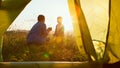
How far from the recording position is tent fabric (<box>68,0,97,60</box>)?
222 cm

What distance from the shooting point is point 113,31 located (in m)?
2.25

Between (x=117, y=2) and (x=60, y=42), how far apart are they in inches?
30.7

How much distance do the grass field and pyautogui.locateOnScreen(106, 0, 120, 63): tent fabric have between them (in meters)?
0.26

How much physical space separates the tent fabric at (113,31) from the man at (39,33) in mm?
626

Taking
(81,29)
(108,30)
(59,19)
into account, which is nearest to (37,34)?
(59,19)

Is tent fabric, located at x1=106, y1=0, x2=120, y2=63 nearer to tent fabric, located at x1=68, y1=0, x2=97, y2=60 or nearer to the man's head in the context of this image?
tent fabric, located at x1=68, y1=0, x2=97, y2=60

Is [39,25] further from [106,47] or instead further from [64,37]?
[106,47]

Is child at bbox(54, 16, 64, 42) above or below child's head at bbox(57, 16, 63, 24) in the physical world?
below

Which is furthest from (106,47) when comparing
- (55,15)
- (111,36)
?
(55,15)

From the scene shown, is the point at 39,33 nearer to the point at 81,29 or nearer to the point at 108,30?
the point at 81,29

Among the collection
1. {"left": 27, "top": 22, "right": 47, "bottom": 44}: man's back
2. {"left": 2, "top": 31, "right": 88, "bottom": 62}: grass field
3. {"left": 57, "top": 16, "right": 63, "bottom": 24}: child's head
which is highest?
{"left": 57, "top": 16, "right": 63, "bottom": 24}: child's head

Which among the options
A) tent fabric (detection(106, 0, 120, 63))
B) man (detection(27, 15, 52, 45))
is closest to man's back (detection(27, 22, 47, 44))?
man (detection(27, 15, 52, 45))

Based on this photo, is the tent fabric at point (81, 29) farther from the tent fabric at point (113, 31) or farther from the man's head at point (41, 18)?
the man's head at point (41, 18)

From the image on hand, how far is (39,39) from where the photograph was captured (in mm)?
2641
